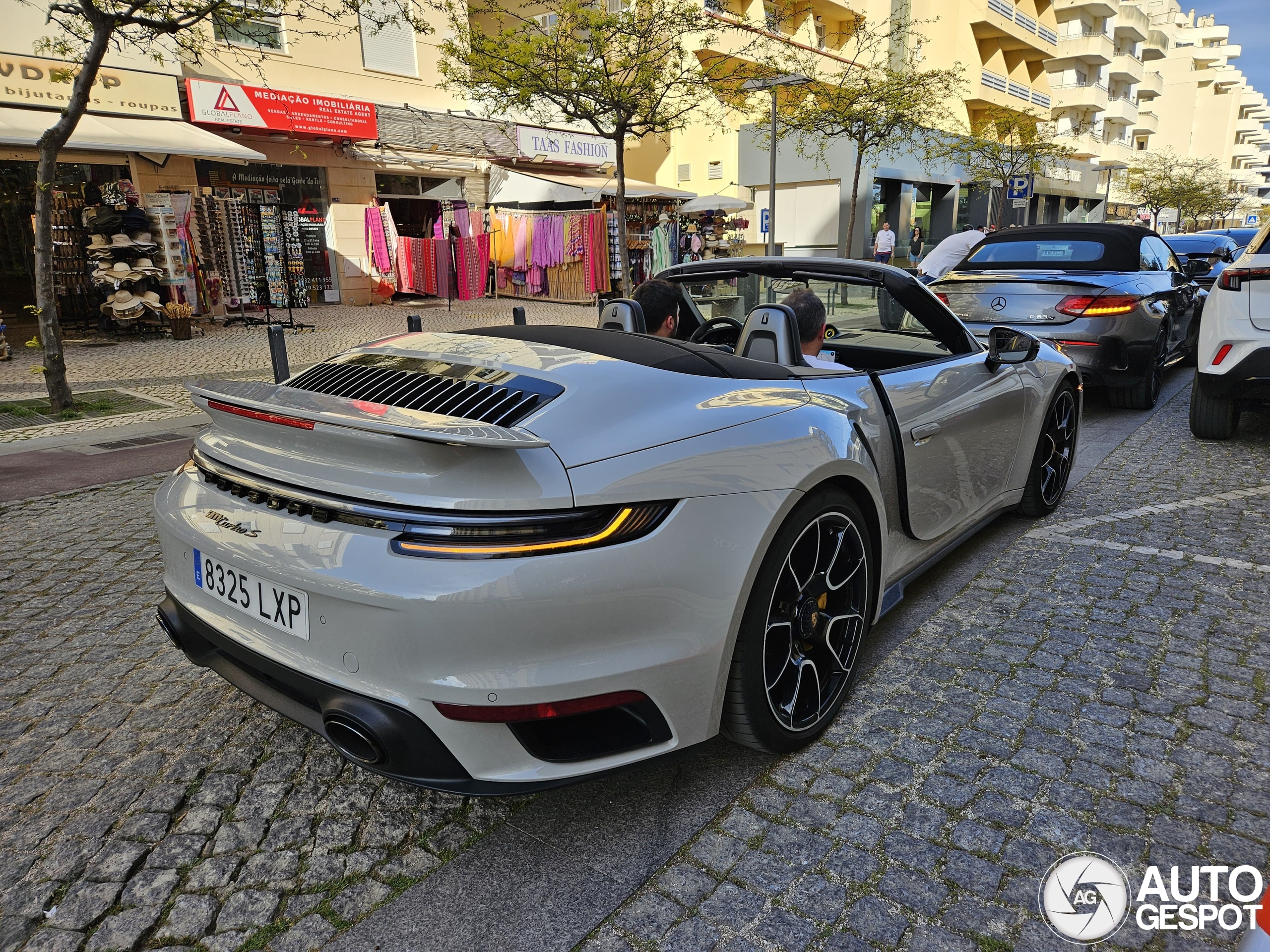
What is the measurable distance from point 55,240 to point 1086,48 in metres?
55.8

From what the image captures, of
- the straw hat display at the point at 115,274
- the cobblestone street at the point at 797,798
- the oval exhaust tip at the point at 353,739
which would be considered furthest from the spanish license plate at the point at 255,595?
the straw hat display at the point at 115,274

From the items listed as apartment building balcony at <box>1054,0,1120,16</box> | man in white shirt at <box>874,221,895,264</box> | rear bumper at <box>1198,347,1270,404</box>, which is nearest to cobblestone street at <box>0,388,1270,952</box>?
rear bumper at <box>1198,347,1270,404</box>

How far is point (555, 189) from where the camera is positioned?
64.0ft

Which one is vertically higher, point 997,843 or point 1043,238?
point 1043,238

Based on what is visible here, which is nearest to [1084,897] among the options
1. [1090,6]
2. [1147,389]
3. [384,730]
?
[384,730]

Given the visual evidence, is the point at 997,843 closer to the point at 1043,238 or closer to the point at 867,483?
the point at 867,483

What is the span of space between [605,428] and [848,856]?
123cm

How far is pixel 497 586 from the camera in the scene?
5.64 feet

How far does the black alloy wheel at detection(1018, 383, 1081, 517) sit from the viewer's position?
4477mm

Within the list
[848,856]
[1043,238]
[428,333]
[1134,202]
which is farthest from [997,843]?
[1134,202]

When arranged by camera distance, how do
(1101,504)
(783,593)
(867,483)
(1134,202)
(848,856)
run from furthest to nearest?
(1134,202) < (1101,504) < (867,483) < (783,593) < (848,856)

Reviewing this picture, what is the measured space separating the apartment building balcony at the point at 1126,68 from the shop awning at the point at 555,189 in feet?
166

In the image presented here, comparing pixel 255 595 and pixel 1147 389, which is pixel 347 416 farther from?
pixel 1147 389

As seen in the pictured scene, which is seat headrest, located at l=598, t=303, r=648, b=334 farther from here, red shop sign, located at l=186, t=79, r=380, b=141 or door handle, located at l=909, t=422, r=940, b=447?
red shop sign, located at l=186, t=79, r=380, b=141
